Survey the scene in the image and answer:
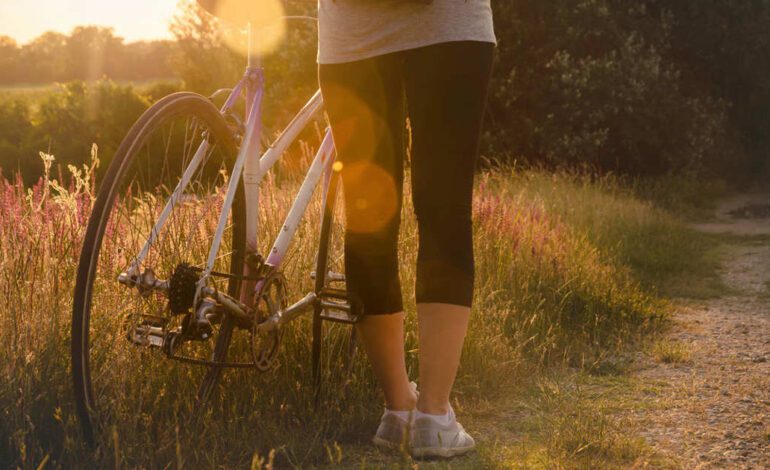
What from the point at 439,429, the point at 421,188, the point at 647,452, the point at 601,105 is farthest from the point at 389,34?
the point at 601,105

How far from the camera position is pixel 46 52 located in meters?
28.3

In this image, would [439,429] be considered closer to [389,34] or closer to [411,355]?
[411,355]

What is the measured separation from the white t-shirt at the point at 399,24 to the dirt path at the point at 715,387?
1550mm

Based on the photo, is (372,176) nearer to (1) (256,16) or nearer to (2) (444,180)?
(2) (444,180)

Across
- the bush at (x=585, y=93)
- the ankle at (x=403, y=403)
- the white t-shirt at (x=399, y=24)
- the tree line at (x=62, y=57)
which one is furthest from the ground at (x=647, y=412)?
the tree line at (x=62, y=57)

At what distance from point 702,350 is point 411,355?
1.91m

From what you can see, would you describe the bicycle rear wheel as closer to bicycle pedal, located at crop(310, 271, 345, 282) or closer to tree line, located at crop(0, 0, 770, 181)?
bicycle pedal, located at crop(310, 271, 345, 282)

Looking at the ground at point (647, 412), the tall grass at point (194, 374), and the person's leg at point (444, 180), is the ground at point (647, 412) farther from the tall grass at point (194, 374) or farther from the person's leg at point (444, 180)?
the person's leg at point (444, 180)

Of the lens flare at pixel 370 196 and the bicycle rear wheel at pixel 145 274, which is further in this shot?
the lens flare at pixel 370 196

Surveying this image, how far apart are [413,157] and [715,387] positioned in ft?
6.80

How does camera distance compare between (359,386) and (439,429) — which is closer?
(439,429)

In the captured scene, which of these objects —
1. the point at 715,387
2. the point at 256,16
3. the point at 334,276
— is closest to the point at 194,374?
the point at 334,276

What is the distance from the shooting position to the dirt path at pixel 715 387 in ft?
10.2

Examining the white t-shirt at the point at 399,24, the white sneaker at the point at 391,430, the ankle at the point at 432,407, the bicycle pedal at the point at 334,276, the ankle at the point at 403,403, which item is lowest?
the white sneaker at the point at 391,430
